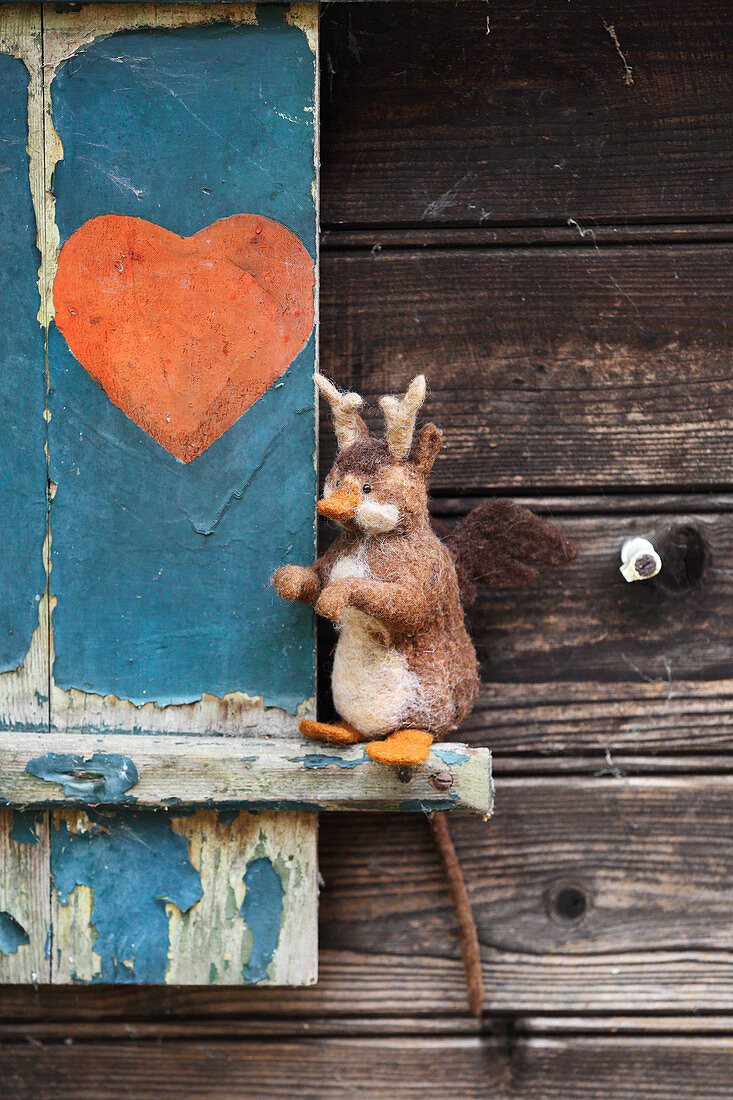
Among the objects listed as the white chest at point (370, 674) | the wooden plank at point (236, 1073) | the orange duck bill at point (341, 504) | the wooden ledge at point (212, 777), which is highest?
the orange duck bill at point (341, 504)

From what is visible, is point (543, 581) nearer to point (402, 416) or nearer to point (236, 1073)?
point (402, 416)

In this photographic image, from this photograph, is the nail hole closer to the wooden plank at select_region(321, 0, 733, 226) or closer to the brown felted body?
the brown felted body

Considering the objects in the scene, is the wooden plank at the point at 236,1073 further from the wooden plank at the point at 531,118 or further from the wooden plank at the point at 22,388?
the wooden plank at the point at 531,118

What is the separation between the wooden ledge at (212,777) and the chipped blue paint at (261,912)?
0.08m

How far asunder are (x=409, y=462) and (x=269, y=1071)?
0.71 meters

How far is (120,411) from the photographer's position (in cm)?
80

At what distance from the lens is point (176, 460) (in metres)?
0.81

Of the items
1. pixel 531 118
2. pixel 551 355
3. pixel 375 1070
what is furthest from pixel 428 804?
pixel 531 118

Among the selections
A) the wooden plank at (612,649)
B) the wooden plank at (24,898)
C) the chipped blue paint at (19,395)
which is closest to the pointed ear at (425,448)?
the wooden plank at (612,649)

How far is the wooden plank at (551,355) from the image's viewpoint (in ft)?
2.92

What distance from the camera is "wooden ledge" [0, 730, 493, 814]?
78 centimetres

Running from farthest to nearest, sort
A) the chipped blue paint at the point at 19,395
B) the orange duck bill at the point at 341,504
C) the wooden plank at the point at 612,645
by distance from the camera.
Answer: the wooden plank at the point at 612,645 < the chipped blue paint at the point at 19,395 < the orange duck bill at the point at 341,504

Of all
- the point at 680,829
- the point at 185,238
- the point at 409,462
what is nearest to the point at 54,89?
the point at 185,238

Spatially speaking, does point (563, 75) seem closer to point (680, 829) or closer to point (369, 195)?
point (369, 195)
